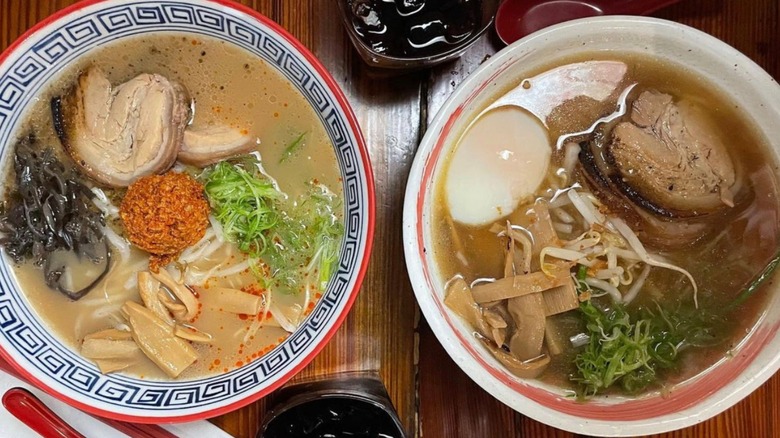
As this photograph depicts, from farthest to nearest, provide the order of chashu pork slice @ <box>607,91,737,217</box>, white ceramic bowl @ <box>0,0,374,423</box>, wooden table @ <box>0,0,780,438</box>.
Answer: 1. wooden table @ <box>0,0,780,438</box>
2. chashu pork slice @ <box>607,91,737,217</box>
3. white ceramic bowl @ <box>0,0,374,423</box>

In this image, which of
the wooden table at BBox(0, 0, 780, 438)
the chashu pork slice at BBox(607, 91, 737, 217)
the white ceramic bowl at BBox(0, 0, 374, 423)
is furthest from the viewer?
the wooden table at BBox(0, 0, 780, 438)

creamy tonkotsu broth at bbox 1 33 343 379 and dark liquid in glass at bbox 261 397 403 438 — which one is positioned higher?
creamy tonkotsu broth at bbox 1 33 343 379

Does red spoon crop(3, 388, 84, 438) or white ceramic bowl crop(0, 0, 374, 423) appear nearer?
white ceramic bowl crop(0, 0, 374, 423)

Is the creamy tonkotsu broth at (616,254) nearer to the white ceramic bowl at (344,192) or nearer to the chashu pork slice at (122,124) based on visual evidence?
the white ceramic bowl at (344,192)

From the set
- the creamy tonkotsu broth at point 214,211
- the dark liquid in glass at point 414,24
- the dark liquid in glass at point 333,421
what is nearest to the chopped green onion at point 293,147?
the creamy tonkotsu broth at point 214,211

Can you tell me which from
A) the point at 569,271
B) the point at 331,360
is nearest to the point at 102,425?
the point at 331,360

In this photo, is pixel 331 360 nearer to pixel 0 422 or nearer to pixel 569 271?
pixel 569 271

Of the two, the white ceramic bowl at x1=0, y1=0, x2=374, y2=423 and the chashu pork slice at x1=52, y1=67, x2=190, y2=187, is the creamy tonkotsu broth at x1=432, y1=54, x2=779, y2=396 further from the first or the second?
the chashu pork slice at x1=52, y1=67, x2=190, y2=187

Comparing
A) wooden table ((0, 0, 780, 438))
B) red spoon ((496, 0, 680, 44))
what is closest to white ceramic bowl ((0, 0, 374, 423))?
wooden table ((0, 0, 780, 438))

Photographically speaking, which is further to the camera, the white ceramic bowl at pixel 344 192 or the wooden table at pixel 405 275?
the wooden table at pixel 405 275
